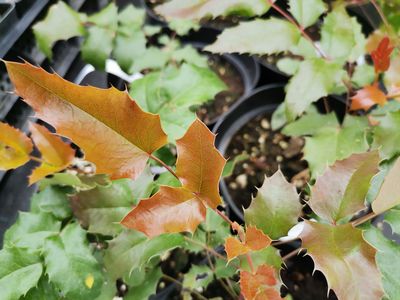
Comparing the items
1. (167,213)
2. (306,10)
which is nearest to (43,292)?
(167,213)

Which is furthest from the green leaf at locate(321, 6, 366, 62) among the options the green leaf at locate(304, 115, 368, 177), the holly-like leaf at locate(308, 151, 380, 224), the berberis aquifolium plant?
the holly-like leaf at locate(308, 151, 380, 224)

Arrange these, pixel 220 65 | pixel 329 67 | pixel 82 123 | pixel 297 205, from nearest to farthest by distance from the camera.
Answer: pixel 82 123 → pixel 297 205 → pixel 329 67 → pixel 220 65

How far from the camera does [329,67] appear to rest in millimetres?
699

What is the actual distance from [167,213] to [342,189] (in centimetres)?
22

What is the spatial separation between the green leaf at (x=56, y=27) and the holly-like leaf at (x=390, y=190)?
689mm

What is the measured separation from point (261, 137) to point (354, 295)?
73 centimetres

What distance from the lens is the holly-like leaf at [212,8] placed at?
0.67 m

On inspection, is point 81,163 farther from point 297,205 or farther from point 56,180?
point 297,205

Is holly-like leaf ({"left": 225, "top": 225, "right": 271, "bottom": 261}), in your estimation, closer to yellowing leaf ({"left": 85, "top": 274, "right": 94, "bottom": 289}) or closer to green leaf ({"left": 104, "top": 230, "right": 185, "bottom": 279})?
green leaf ({"left": 104, "top": 230, "right": 185, "bottom": 279})

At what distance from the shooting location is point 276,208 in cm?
55

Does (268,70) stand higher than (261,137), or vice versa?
(268,70)

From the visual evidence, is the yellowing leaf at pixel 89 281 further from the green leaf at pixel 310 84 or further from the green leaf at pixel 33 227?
the green leaf at pixel 310 84

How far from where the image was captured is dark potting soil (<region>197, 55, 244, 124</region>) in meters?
1.23

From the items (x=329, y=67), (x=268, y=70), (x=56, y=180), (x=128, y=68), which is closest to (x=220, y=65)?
(x=268, y=70)
